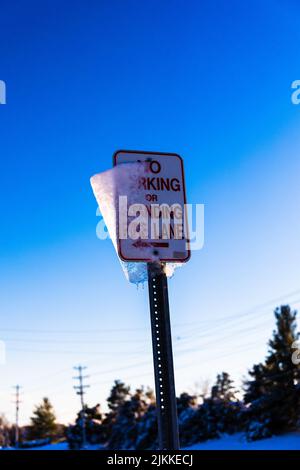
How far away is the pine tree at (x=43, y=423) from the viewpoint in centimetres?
5890

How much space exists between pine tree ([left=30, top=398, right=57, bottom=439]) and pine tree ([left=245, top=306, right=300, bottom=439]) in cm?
3916

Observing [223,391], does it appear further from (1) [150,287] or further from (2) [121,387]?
(1) [150,287]

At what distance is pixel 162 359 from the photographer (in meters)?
1.45

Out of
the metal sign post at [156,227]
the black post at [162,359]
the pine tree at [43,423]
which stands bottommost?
the pine tree at [43,423]

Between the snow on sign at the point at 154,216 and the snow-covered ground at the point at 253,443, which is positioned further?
the snow-covered ground at the point at 253,443

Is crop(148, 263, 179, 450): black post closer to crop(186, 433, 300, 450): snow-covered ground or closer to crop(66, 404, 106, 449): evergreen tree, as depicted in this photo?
crop(186, 433, 300, 450): snow-covered ground

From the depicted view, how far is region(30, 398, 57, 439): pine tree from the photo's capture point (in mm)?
58903

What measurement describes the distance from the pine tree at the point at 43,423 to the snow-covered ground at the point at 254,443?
1456 inches

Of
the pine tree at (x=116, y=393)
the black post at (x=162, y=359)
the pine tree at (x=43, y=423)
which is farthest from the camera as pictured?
the pine tree at (x=43, y=423)

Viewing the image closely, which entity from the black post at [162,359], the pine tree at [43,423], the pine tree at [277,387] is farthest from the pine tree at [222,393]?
the pine tree at [43,423]

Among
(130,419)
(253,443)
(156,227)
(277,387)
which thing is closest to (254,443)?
(253,443)

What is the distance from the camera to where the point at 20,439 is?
63094 millimetres

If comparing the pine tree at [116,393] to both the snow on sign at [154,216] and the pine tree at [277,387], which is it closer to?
the pine tree at [277,387]
